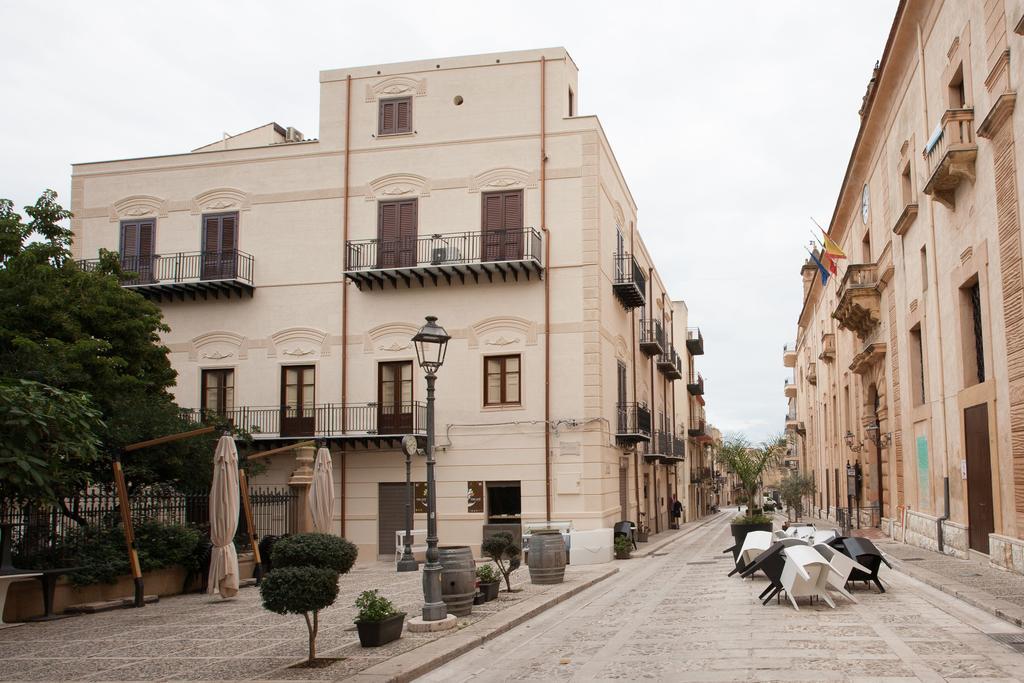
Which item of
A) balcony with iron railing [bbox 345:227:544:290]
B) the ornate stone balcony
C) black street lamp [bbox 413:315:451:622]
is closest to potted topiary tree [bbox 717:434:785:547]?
the ornate stone balcony

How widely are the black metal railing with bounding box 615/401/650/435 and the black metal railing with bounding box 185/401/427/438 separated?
5.99 metres

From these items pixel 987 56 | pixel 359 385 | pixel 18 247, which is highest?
pixel 987 56

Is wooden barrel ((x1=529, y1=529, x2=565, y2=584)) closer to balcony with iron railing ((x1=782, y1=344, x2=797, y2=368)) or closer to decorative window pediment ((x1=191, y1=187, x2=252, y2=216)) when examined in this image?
decorative window pediment ((x1=191, y1=187, x2=252, y2=216))

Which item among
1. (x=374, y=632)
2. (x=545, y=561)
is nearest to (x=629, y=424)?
(x=545, y=561)

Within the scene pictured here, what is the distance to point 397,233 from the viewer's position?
27.4m

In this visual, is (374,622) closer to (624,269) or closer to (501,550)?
(501,550)

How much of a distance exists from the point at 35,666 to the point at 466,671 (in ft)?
15.6

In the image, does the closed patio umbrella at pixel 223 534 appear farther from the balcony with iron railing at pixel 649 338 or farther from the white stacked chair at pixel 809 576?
the balcony with iron railing at pixel 649 338

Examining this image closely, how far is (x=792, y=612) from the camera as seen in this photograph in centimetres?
1252

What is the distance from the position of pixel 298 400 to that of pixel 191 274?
5145 millimetres

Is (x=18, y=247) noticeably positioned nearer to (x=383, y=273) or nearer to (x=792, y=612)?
(x=383, y=273)

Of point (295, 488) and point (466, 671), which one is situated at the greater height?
point (295, 488)

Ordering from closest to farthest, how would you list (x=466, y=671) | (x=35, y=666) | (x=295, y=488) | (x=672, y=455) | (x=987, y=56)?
(x=466, y=671) → (x=35, y=666) → (x=987, y=56) → (x=295, y=488) → (x=672, y=455)

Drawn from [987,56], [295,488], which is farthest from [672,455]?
[987,56]
